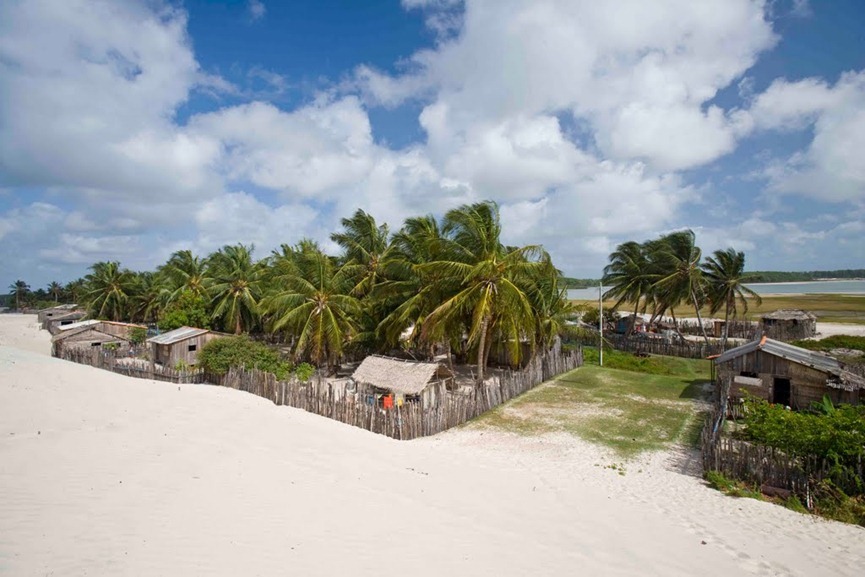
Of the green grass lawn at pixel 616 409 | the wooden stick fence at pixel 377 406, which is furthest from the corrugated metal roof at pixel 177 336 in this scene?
the green grass lawn at pixel 616 409

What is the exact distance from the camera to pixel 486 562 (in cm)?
566

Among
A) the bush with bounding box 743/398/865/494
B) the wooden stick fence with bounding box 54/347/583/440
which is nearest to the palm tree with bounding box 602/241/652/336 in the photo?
the wooden stick fence with bounding box 54/347/583/440

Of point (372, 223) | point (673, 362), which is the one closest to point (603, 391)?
point (673, 362)

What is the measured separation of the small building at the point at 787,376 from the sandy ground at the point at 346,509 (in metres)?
5.79

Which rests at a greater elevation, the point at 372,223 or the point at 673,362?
the point at 372,223

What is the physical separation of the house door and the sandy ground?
619cm

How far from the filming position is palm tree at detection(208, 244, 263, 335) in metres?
28.2

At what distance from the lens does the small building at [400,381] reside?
48.5ft

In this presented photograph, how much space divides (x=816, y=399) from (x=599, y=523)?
1135cm

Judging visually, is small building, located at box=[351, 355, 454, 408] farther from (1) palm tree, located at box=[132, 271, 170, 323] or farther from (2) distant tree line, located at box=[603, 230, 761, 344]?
(1) palm tree, located at box=[132, 271, 170, 323]

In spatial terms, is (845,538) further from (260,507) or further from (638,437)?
(260,507)

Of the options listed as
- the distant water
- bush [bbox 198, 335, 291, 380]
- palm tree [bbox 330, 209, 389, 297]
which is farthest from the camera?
the distant water

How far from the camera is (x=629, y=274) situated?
33312mm

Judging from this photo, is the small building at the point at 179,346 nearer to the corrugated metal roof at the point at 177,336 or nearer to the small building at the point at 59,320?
the corrugated metal roof at the point at 177,336
